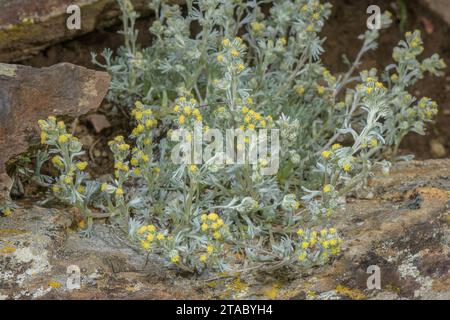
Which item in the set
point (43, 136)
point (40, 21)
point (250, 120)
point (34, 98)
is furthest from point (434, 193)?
point (40, 21)

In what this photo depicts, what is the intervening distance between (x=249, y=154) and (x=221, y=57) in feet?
1.68

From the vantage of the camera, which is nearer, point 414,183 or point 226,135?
point 226,135

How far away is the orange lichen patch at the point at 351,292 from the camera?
114 inches

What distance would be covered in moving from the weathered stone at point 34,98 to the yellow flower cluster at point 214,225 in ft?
3.10

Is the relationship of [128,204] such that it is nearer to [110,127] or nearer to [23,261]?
[23,261]

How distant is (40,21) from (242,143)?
168cm

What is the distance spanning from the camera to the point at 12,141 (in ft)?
11.0

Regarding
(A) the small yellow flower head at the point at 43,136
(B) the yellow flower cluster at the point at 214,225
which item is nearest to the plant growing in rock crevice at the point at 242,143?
(B) the yellow flower cluster at the point at 214,225

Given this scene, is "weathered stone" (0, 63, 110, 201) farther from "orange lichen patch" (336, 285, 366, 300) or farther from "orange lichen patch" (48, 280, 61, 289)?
"orange lichen patch" (336, 285, 366, 300)

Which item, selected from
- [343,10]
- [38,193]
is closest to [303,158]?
[38,193]

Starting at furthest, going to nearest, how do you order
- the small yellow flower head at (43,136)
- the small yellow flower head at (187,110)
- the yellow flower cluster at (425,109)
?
the yellow flower cluster at (425,109)
the small yellow flower head at (43,136)
the small yellow flower head at (187,110)

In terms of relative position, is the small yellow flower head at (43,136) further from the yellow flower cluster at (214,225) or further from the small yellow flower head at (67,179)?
the yellow flower cluster at (214,225)

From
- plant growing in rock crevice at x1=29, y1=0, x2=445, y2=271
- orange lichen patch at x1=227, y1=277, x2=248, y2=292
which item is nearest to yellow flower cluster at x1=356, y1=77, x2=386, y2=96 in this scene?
plant growing in rock crevice at x1=29, y1=0, x2=445, y2=271

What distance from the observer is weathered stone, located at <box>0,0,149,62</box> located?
4.03 metres
